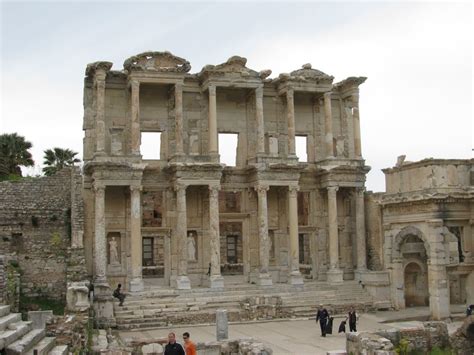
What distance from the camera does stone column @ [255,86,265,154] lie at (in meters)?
28.8

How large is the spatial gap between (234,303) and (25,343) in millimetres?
13423

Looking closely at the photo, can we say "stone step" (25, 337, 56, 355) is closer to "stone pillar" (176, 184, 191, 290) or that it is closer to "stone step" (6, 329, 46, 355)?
"stone step" (6, 329, 46, 355)

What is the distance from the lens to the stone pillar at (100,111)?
2708 centimetres

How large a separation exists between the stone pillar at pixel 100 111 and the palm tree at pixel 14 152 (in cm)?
1518

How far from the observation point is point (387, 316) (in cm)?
2570

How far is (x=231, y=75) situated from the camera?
28953mm

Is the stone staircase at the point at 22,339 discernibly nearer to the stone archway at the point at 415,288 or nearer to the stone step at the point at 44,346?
the stone step at the point at 44,346

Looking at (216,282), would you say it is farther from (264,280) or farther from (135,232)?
(135,232)

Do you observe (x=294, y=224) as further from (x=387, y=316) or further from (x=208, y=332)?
(x=208, y=332)

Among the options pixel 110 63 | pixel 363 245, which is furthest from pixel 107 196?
pixel 363 245

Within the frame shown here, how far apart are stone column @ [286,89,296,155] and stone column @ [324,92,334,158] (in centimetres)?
160

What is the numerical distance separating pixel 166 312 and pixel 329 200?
925 centimetres

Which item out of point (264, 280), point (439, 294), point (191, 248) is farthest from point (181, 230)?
point (439, 294)

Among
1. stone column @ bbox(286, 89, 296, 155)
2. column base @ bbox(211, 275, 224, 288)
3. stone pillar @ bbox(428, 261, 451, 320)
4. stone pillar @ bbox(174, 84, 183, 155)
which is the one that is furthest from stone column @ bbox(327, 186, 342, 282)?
stone pillar @ bbox(174, 84, 183, 155)
